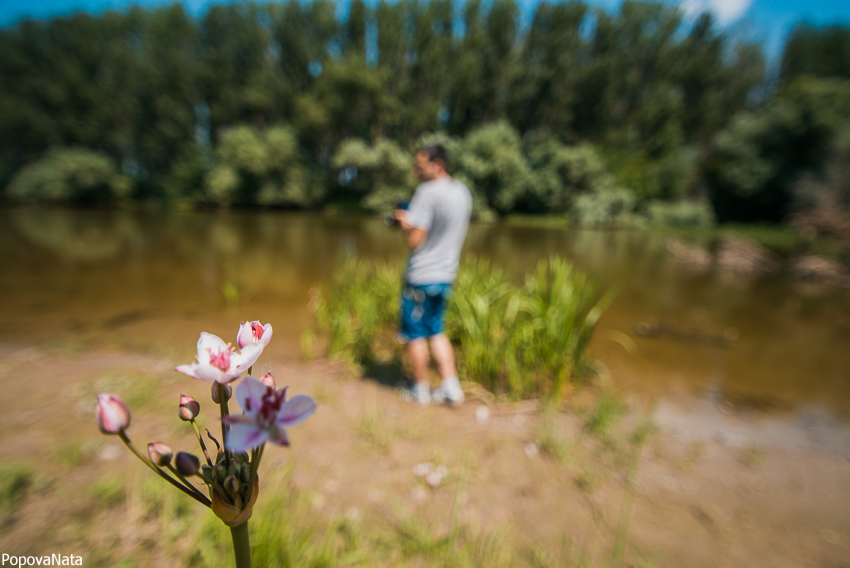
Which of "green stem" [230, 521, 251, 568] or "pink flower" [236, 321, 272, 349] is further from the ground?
"pink flower" [236, 321, 272, 349]

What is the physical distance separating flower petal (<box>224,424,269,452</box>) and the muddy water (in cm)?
312

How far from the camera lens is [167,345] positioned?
3207mm

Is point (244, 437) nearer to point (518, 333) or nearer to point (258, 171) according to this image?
point (518, 333)

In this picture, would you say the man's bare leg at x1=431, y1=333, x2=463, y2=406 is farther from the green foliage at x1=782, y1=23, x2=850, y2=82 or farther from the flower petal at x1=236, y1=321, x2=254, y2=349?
the green foliage at x1=782, y1=23, x2=850, y2=82

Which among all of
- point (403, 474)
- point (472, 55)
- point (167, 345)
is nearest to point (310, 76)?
point (472, 55)

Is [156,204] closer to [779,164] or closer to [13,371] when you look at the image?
[13,371]

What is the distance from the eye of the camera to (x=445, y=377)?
2588mm

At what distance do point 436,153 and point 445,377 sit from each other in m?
1.65

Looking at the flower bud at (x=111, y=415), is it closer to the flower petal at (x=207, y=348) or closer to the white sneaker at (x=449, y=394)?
the flower petal at (x=207, y=348)

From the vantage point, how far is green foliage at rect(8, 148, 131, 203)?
21.3m

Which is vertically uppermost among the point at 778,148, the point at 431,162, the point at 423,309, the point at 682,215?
the point at 778,148

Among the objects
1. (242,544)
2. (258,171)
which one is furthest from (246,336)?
(258,171)

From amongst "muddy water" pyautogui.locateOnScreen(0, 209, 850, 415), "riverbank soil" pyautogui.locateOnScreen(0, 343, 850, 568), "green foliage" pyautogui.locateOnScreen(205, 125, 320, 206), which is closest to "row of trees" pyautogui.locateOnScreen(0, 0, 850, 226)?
"green foliage" pyautogui.locateOnScreen(205, 125, 320, 206)

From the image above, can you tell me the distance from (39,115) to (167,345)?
122ft
